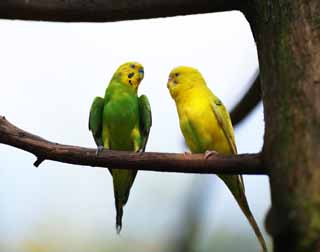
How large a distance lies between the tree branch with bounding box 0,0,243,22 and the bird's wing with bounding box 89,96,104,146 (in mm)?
993

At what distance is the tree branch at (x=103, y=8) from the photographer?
2258 mm

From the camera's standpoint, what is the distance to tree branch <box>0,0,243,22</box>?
2.26 metres

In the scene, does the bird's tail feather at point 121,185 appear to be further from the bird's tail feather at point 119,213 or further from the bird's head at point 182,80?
the bird's head at point 182,80

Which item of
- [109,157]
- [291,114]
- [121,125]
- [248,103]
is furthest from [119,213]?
[291,114]

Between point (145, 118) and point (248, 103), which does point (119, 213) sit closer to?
point (145, 118)

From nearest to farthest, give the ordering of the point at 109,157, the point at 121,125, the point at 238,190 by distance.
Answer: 1. the point at 109,157
2. the point at 238,190
3. the point at 121,125

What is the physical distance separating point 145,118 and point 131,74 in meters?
0.35

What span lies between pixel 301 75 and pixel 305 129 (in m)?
0.20

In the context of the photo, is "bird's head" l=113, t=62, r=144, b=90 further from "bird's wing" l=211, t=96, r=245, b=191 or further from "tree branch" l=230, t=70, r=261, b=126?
"tree branch" l=230, t=70, r=261, b=126

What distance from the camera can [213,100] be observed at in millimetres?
3068

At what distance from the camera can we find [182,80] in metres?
3.23

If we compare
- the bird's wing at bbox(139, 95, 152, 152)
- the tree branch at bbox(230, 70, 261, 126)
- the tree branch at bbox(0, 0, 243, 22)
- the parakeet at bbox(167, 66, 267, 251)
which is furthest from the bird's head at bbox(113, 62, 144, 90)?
the tree branch at bbox(0, 0, 243, 22)

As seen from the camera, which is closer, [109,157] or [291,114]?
[291,114]

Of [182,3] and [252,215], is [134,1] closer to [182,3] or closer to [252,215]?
[182,3]
